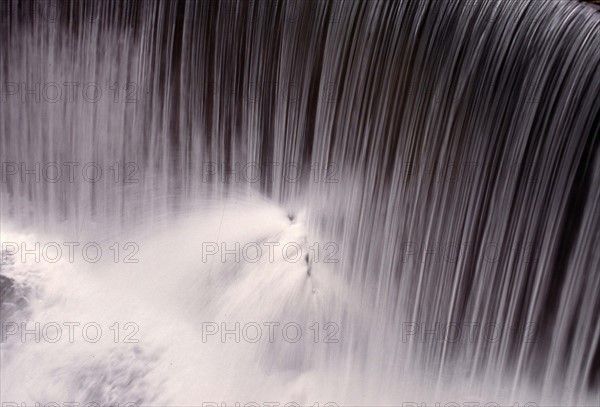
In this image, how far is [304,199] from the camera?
18.0 ft

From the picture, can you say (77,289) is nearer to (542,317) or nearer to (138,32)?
(138,32)

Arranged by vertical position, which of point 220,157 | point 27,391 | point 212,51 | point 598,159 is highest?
point 212,51

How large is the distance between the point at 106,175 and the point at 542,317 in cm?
349

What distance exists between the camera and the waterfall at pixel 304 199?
4168 mm

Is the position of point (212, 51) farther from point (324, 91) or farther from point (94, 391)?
point (94, 391)

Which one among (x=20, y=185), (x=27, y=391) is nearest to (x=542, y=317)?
(x=27, y=391)

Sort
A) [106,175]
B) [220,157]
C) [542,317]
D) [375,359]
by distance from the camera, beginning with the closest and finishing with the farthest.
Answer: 1. [542,317]
2. [375,359]
3. [220,157]
4. [106,175]

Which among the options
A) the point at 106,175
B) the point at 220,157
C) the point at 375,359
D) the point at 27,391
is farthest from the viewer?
the point at 106,175

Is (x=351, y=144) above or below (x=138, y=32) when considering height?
below

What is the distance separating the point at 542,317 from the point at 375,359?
120cm

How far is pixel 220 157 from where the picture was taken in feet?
19.3

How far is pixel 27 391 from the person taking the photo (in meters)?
5.46

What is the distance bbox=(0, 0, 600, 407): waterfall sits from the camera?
417 cm

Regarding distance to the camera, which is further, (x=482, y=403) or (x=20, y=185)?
(x=20, y=185)
